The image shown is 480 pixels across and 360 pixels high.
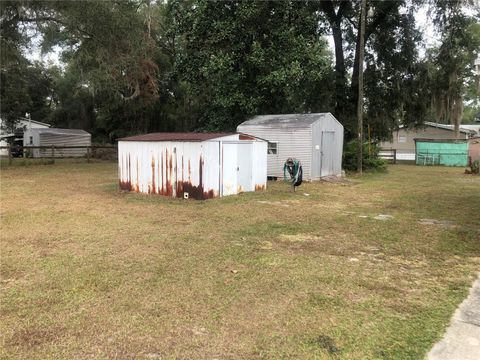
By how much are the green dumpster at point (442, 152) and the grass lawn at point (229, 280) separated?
828 inches

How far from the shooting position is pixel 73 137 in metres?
34.1

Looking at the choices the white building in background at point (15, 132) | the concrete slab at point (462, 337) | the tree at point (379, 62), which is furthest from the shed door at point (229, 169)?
the white building in background at point (15, 132)

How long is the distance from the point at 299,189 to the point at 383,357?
10.9 metres

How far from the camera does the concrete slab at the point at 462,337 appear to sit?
3308 mm

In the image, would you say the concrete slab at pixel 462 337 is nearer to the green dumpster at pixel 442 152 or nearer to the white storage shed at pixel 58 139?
the green dumpster at pixel 442 152

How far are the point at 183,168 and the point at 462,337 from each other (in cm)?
868

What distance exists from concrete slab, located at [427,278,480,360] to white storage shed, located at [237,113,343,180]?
12460mm

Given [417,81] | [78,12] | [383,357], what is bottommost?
[383,357]

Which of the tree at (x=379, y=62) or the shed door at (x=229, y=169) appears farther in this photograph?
the tree at (x=379, y=62)

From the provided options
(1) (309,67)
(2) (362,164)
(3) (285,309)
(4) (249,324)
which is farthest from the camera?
(2) (362,164)

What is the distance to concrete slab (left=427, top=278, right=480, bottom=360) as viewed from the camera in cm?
331

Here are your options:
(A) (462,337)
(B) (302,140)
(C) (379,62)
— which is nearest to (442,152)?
(C) (379,62)

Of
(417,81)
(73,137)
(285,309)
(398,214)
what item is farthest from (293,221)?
(73,137)

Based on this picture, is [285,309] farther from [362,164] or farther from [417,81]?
[417,81]
